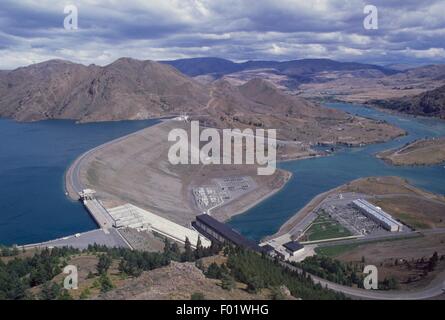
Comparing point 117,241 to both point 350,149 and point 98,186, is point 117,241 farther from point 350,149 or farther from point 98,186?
Answer: point 350,149

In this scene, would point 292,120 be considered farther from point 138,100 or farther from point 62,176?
point 62,176

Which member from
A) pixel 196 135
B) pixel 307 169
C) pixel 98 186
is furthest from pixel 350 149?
pixel 98 186

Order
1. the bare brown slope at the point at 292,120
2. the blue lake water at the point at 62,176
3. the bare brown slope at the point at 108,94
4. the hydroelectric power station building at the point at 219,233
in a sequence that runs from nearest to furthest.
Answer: the hydroelectric power station building at the point at 219,233, the blue lake water at the point at 62,176, the bare brown slope at the point at 292,120, the bare brown slope at the point at 108,94

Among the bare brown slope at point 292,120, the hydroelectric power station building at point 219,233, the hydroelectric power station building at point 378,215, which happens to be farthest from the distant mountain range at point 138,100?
the hydroelectric power station building at point 219,233

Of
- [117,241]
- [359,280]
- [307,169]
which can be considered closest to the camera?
[359,280]

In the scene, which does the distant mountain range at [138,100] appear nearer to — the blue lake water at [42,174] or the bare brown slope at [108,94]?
the bare brown slope at [108,94]

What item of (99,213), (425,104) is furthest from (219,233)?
(425,104)
